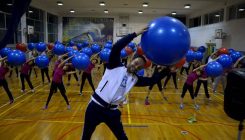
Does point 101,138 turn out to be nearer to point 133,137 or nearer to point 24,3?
point 133,137

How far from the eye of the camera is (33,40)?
54.7 ft

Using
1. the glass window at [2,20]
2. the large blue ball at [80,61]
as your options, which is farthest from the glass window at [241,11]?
the glass window at [2,20]

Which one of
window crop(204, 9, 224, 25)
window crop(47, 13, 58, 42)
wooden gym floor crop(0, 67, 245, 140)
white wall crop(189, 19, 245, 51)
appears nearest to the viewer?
wooden gym floor crop(0, 67, 245, 140)

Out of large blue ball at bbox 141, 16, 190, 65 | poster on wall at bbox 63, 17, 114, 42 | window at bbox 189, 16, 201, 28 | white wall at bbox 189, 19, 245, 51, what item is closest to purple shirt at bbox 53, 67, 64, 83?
large blue ball at bbox 141, 16, 190, 65

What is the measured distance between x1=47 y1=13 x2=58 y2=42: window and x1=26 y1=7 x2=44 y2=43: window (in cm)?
171

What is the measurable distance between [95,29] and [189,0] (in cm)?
1099

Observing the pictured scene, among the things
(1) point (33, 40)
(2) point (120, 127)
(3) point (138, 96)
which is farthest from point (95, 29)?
(2) point (120, 127)

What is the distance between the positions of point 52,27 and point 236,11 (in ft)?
48.6

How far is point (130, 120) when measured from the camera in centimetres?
577

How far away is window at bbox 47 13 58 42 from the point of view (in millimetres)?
20441

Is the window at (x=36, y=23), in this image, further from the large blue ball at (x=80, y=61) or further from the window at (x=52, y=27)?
the large blue ball at (x=80, y=61)

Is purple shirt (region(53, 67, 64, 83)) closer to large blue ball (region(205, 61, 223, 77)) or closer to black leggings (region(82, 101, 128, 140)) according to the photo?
black leggings (region(82, 101, 128, 140))

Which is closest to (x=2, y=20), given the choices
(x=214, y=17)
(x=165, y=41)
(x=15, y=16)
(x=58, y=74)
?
(x=58, y=74)

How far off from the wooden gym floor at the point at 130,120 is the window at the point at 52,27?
42.8ft
